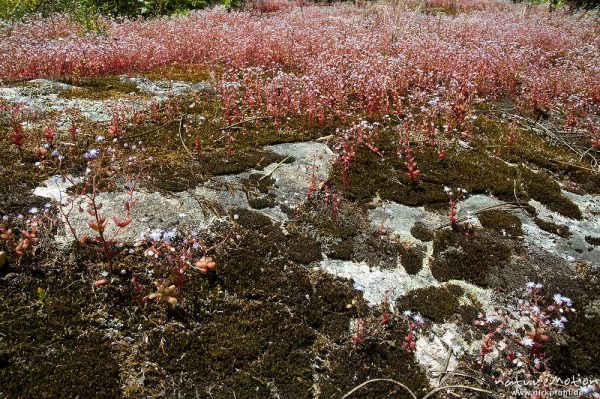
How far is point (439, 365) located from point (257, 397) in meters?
1.28

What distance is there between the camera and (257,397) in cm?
258

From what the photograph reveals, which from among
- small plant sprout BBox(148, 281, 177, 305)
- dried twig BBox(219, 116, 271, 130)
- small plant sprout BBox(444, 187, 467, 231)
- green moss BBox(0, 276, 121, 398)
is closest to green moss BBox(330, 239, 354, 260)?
small plant sprout BBox(444, 187, 467, 231)

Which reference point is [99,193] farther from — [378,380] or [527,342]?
[527,342]

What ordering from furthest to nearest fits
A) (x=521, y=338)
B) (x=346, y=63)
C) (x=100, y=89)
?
(x=346, y=63) < (x=100, y=89) < (x=521, y=338)

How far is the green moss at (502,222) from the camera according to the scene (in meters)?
4.03

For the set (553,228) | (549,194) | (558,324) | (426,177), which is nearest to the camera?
(558,324)

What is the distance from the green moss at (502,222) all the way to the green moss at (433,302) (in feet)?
3.34

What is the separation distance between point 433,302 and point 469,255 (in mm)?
722

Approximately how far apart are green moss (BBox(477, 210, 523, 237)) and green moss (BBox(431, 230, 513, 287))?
121 millimetres

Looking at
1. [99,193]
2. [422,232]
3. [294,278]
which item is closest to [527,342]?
[422,232]

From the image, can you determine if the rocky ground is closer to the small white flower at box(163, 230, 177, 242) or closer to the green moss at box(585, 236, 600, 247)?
the green moss at box(585, 236, 600, 247)

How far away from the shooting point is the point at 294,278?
11.2 feet

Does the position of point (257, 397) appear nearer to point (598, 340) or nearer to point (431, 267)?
point (431, 267)

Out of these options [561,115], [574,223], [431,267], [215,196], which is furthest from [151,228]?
[561,115]
